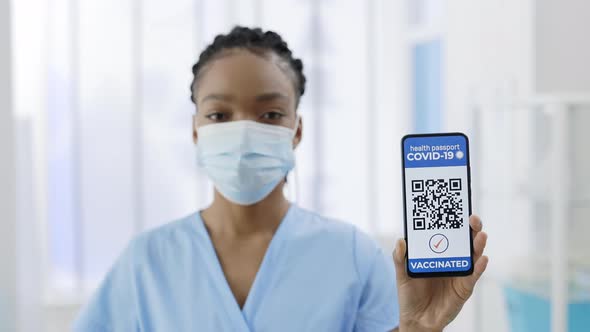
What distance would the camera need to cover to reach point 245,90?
1.10 metres

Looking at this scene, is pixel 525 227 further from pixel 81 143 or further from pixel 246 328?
pixel 81 143

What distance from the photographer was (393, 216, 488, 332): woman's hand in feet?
2.81

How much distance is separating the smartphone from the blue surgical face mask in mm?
318

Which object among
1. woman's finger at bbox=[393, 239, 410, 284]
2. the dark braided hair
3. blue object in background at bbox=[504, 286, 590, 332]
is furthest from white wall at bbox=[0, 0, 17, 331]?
blue object in background at bbox=[504, 286, 590, 332]

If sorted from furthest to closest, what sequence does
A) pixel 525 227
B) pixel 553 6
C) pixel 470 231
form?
pixel 553 6, pixel 525 227, pixel 470 231

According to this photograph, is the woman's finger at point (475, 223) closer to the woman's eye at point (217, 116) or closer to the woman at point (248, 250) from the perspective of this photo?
the woman at point (248, 250)

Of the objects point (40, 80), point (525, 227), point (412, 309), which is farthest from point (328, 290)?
point (40, 80)

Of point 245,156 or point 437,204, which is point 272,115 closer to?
point 245,156

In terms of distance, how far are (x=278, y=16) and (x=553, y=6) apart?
1.00m

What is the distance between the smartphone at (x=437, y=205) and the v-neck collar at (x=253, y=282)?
343 millimetres

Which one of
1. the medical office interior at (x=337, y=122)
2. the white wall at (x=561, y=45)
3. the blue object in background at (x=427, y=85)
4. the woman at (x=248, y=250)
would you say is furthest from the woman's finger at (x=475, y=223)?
the blue object in background at (x=427, y=85)

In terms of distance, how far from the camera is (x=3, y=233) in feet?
4.26

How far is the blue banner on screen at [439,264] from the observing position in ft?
2.84

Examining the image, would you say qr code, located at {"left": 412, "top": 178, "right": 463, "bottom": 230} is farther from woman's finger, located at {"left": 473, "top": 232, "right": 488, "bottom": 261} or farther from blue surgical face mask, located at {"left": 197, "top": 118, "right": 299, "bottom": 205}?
blue surgical face mask, located at {"left": 197, "top": 118, "right": 299, "bottom": 205}
